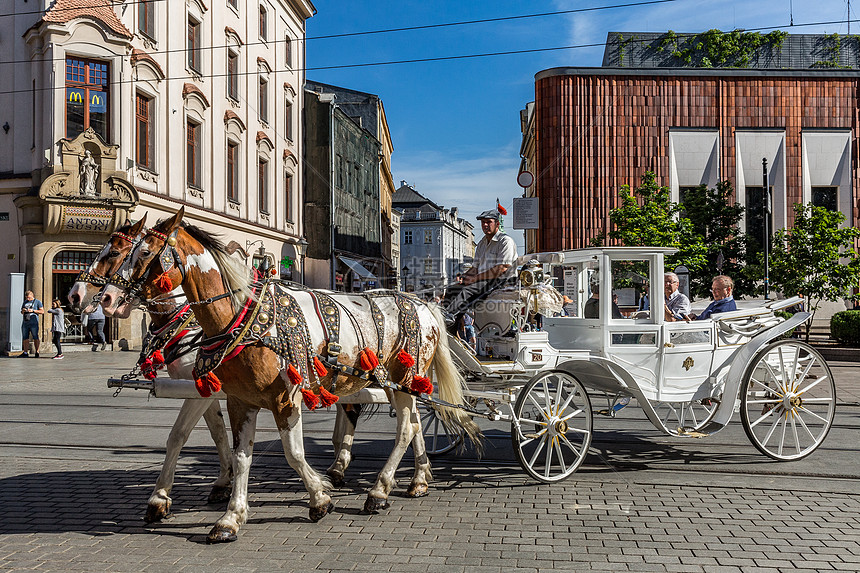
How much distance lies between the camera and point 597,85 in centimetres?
3297

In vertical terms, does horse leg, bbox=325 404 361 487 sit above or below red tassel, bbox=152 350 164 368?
below

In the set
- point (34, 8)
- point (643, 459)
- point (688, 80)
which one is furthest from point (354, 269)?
point (643, 459)

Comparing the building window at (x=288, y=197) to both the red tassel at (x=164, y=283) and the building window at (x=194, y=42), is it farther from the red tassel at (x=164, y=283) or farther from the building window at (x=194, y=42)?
the red tassel at (x=164, y=283)

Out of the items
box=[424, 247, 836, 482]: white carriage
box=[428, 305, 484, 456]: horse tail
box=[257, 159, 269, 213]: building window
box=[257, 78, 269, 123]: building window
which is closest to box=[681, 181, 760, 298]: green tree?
box=[257, 159, 269, 213]: building window

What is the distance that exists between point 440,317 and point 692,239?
69.8ft

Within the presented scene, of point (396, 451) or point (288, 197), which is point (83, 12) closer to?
point (288, 197)

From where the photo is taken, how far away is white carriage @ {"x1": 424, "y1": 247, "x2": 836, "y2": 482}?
6262 mm

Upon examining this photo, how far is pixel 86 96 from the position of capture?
1972 centimetres

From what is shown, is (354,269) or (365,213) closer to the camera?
(354,269)

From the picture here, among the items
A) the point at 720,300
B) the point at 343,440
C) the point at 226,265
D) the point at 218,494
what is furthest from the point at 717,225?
the point at 226,265

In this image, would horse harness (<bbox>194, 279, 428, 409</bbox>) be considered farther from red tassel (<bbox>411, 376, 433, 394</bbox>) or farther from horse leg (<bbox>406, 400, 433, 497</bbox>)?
horse leg (<bbox>406, 400, 433, 497</bbox>)

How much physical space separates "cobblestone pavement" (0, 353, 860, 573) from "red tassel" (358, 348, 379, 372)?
1105 millimetres

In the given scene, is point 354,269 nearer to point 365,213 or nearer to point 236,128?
point 365,213

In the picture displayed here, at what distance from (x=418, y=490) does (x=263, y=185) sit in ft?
87.2
